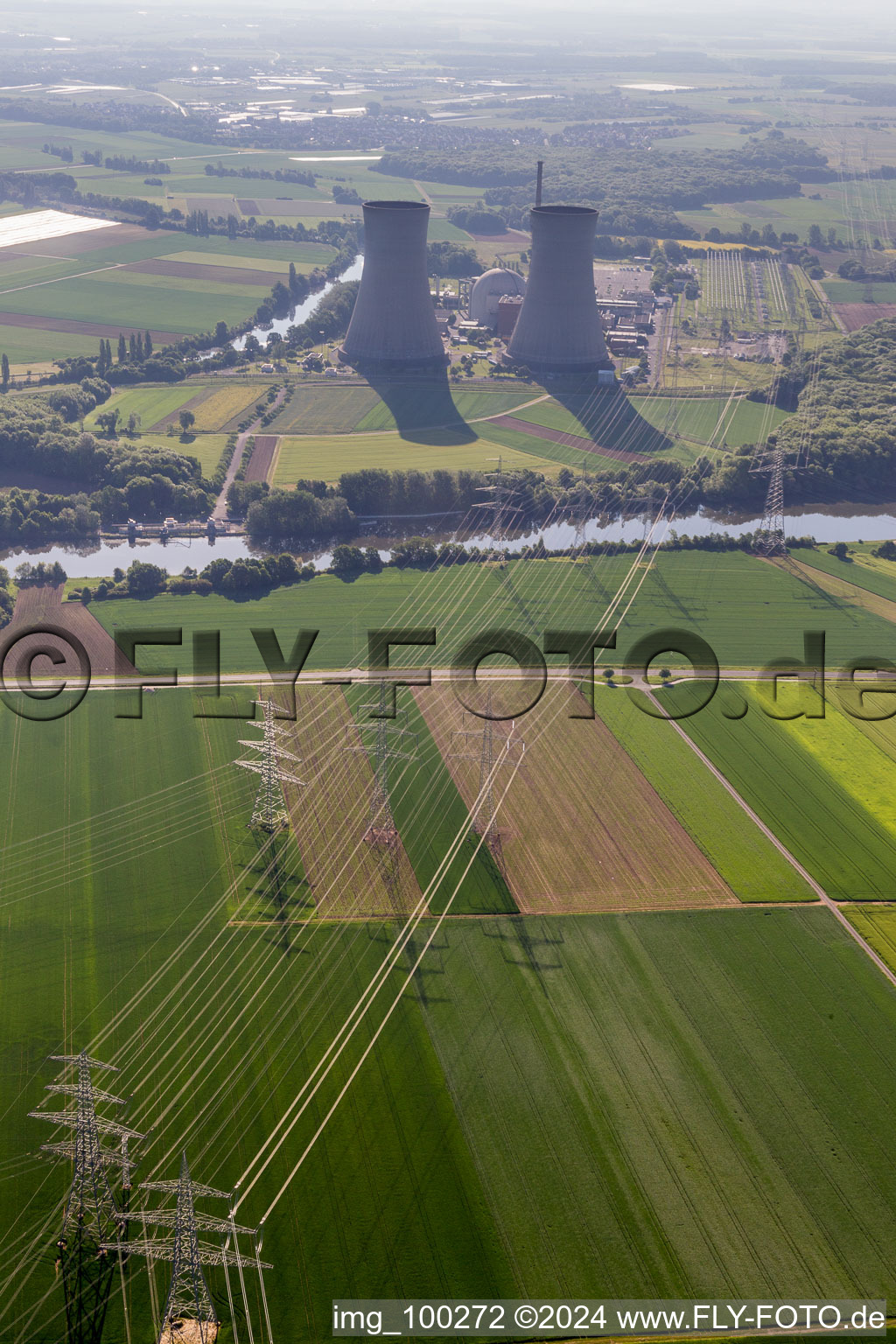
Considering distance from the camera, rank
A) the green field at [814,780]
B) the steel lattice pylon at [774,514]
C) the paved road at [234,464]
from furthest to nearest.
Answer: the paved road at [234,464]
the steel lattice pylon at [774,514]
the green field at [814,780]

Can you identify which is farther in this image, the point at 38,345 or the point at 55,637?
the point at 38,345

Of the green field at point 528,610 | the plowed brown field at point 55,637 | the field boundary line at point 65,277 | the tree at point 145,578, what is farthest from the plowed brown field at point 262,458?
the field boundary line at point 65,277

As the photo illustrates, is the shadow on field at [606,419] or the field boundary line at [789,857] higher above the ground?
the shadow on field at [606,419]

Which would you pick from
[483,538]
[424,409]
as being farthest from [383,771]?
[424,409]

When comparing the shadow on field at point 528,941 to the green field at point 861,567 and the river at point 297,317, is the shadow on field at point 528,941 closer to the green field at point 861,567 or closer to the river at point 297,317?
the green field at point 861,567

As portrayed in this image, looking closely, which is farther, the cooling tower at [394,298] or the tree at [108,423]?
the cooling tower at [394,298]

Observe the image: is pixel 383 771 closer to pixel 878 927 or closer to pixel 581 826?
pixel 581 826

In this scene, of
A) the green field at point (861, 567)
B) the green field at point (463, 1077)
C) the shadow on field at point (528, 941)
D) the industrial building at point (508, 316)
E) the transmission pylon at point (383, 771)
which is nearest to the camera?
the green field at point (463, 1077)
